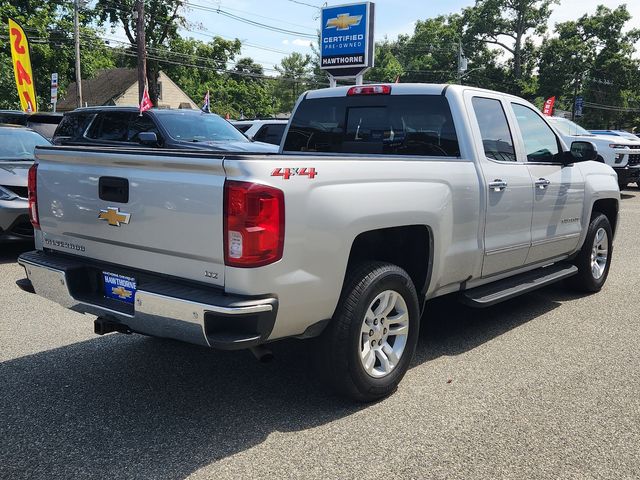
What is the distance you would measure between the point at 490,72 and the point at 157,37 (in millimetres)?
35911

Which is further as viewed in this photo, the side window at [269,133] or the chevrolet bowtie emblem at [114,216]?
the side window at [269,133]

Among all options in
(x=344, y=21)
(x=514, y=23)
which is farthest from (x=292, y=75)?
(x=344, y=21)

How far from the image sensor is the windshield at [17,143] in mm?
8555

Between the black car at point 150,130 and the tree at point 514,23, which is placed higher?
the tree at point 514,23

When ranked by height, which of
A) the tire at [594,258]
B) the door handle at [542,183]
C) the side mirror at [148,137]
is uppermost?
the side mirror at [148,137]

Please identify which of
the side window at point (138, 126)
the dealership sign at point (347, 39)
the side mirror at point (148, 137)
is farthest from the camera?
the dealership sign at point (347, 39)

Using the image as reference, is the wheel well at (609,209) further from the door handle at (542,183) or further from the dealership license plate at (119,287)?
the dealership license plate at (119,287)

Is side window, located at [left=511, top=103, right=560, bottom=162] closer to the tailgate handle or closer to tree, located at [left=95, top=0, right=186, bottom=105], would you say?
the tailgate handle

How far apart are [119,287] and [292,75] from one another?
4119 inches

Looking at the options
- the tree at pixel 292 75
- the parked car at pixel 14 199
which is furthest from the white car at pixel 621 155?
the tree at pixel 292 75

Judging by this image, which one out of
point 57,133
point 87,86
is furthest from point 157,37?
point 57,133

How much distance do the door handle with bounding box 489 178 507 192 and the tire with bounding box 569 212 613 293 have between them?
2.03 metres

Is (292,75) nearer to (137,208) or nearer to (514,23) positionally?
(514,23)

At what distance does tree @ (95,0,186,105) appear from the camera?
3972 cm
